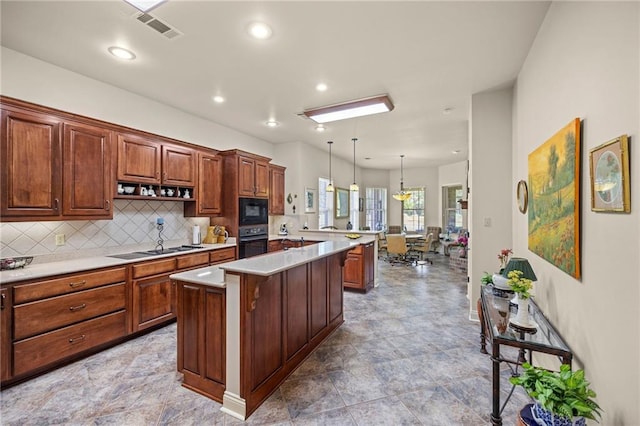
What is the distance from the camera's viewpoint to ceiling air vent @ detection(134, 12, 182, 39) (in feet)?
7.02

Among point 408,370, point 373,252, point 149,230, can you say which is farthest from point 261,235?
point 408,370

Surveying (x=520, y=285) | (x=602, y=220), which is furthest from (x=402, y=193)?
(x=602, y=220)

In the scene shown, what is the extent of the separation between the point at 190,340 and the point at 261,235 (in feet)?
9.33

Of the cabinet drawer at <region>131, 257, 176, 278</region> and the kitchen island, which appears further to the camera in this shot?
the cabinet drawer at <region>131, 257, 176, 278</region>

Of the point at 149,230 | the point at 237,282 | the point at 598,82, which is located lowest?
the point at 237,282

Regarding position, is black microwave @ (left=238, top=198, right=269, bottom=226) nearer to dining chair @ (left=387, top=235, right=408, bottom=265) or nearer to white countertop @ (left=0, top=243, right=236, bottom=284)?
white countertop @ (left=0, top=243, right=236, bottom=284)

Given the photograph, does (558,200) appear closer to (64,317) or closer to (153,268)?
(153,268)

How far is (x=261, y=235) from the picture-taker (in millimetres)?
4953

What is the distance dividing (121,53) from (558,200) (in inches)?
153

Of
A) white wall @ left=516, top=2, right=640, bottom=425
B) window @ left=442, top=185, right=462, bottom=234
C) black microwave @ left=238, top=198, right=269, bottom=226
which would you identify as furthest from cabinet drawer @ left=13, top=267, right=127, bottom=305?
window @ left=442, top=185, right=462, bottom=234

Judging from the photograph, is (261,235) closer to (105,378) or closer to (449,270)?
(105,378)

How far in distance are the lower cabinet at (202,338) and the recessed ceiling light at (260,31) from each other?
6.93 feet

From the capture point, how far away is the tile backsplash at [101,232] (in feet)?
8.75

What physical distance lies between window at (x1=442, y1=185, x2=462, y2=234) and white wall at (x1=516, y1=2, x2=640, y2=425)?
726 cm
